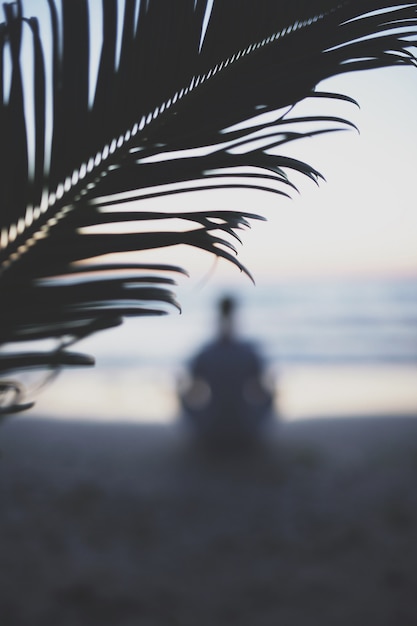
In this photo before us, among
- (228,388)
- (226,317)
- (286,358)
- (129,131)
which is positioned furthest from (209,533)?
Answer: (286,358)

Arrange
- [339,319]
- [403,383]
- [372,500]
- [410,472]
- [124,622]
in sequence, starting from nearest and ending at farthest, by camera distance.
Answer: [124,622]
[372,500]
[410,472]
[403,383]
[339,319]

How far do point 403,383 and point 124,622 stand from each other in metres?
8.19

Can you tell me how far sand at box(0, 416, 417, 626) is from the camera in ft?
9.33

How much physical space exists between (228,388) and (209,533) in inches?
56.0

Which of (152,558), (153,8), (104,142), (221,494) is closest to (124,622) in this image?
(152,558)

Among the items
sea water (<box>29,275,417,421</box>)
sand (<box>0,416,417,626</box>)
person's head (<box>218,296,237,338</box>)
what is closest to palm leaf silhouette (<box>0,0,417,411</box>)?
sea water (<box>29,275,417,421</box>)

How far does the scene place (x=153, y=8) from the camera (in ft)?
3.06

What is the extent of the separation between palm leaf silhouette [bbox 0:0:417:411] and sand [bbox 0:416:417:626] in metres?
2.31

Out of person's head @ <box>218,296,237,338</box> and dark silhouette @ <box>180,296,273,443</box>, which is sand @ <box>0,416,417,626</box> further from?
person's head @ <box>218,296,237,338</box>

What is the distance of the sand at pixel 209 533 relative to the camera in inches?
112

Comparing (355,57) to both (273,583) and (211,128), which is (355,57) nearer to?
(211,128)

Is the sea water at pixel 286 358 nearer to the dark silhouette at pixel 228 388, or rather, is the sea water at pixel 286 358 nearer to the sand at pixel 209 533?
the dark silhouette at pixel 228 388

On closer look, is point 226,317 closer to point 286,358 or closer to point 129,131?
point 129,131

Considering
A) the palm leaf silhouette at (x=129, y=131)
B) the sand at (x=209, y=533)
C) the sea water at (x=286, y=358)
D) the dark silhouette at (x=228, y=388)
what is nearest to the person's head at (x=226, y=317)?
the dark silhouette at (x=228, y=388)
